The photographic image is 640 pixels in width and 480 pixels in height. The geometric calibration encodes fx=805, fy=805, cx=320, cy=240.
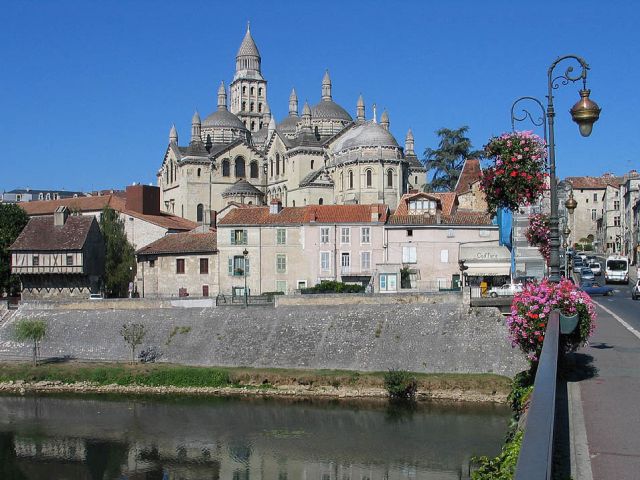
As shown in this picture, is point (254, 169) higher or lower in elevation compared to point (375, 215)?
higher

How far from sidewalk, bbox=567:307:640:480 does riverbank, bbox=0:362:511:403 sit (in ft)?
52.6

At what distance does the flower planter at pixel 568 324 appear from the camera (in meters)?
14.4

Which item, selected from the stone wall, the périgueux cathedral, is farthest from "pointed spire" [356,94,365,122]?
the stone wall

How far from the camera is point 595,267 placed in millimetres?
71312

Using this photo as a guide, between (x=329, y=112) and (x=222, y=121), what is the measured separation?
46.8 ft

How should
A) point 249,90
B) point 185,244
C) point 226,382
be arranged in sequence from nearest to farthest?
point 226,382 → point 185,244 → point 249,90

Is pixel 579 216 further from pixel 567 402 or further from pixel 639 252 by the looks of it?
pixel 567 402

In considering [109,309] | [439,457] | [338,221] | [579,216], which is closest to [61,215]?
[109,309]

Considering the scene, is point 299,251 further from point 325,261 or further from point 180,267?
point 180,267

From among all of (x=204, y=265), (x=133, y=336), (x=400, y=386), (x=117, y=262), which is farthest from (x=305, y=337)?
(x=117, y=262)

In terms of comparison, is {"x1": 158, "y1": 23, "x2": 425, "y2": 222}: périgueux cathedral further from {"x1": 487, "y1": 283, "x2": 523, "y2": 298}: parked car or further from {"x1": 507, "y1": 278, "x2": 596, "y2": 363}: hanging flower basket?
{"x1": 507, "y1": 278, "x2": 596, "y2": 363}: hanging flower basket

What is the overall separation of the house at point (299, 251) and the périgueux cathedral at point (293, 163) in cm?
2079

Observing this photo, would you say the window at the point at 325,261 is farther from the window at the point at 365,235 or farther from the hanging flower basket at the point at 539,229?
the hanging flower basket at the point at 539,229

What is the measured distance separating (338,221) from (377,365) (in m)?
16.2
